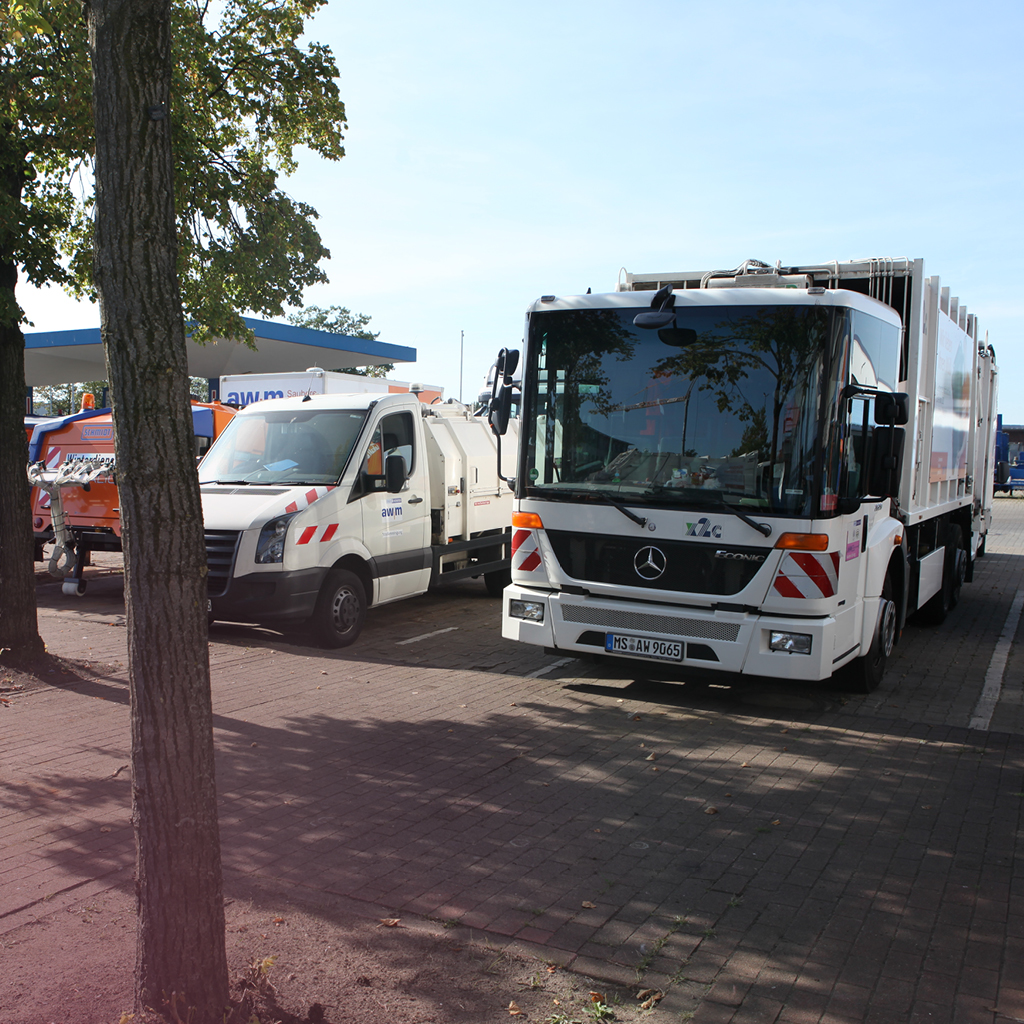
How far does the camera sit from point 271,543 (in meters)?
9.16

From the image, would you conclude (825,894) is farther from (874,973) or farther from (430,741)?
(430,741)

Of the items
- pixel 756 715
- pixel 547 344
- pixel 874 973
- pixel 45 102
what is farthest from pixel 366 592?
pixel 874 973

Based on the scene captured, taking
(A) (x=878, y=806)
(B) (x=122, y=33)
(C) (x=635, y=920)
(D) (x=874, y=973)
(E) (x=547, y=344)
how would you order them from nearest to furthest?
(B) (x=122, y=33), (D) (x=874, y=973), (C) (x=635, y=920), (A) (x=878, y=806), (E) (x=547, y=344)

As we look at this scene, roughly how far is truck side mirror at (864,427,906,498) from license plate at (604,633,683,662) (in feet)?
5.95

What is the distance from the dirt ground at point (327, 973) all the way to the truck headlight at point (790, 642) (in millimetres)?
3682

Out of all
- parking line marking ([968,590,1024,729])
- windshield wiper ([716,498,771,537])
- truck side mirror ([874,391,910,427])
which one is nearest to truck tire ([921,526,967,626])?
parking line marking ([968,590,1024,729])

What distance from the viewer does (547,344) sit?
7.68 metres

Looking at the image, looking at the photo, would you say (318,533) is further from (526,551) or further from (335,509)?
(526,551)

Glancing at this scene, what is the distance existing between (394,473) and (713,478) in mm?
4180

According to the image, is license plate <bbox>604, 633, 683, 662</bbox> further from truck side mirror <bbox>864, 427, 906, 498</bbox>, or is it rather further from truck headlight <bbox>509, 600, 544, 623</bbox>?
truck side mirror <bbox>864, 427, 906, 498</bbox>

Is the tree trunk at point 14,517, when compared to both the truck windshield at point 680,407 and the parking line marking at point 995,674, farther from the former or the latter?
the parking line marking at point 995,674

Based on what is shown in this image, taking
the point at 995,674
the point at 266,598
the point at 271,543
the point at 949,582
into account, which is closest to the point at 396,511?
the point at 271,543

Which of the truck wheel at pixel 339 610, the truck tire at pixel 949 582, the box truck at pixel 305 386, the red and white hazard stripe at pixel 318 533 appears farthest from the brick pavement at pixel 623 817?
the box truck at pixel 305 386

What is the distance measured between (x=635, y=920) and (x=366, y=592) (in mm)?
6514
